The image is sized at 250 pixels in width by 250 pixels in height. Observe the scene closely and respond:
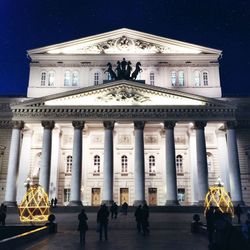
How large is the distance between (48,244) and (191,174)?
29678mm

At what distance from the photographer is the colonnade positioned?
35.2 meters

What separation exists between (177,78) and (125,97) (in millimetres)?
11460

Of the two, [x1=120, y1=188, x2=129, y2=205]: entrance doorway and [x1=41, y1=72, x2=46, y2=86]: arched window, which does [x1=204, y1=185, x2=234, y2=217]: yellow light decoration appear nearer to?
[x1=120, y1=188, x2=129, y2=205]: entrance doorway

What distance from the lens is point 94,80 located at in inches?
1804

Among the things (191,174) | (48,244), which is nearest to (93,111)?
(191,174)

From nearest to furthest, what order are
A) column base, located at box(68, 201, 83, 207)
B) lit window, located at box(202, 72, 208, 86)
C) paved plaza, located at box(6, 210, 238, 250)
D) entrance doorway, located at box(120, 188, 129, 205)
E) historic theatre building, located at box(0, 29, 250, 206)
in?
1. paved plaza, located at box(6, 210, 238, 250)
2. column base, located at box(68, 201, 83, 207)
3. historic theatre building, located at box(0, 29, 250, 206)
4. entrance doorway, located at box(120, 188, 129, 205)
5. lit window, located at box(202, 72, 208, 86)

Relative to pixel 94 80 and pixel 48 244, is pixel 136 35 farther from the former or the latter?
pixel 48 244

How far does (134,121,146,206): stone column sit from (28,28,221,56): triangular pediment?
14008 millimetres

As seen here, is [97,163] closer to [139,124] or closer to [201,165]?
[139,124]

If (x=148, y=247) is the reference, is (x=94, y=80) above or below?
above

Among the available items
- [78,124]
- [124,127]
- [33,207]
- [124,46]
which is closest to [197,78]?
[124,46]

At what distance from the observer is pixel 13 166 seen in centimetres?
3631

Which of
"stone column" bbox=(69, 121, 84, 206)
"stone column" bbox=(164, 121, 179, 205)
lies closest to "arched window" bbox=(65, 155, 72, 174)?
"stone column" bbox=(69, 121, 84, 206)

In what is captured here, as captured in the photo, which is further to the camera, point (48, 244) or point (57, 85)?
point (57, 85)
